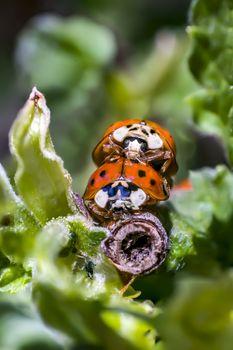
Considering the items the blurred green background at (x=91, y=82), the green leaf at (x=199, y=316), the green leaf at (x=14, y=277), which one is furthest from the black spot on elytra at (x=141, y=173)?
the blurred green background at (x=91, y=82)

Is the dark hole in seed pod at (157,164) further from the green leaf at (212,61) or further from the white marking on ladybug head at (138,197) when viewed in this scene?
the green leaf at (212,61)

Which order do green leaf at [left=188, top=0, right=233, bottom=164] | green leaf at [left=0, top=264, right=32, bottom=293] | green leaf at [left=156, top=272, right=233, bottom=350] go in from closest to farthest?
green leaf at [left=156, top=272, right=233, bottom=350], green leaf at [left=0, top=264, right=32, bottom=293], green leaf at [left=188, top=0, right=233, bottom=164]

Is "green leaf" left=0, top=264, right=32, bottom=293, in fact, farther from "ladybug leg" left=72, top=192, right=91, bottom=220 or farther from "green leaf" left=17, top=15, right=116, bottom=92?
"green leaf" left=17, top=15, right=116, bottom=92

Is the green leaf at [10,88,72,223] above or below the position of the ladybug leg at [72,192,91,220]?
below

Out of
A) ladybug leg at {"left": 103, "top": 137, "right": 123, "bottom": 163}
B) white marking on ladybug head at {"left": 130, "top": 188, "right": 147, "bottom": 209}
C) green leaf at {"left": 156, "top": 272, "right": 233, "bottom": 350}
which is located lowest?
green leaf at {"left": 156, "top": 272, "right": 233, "bottom": 350}

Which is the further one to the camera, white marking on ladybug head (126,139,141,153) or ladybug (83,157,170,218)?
white marking on ladybug head (126,139,141,153)

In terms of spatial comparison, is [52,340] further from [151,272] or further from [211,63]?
[211,63]

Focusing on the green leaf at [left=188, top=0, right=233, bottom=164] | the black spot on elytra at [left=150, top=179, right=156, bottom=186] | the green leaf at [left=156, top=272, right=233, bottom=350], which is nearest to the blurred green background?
the green leaf at [left=188, top=0, right=233, bottom=164]

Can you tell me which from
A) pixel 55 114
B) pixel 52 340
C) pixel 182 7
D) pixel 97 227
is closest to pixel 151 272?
pixel 97 227
